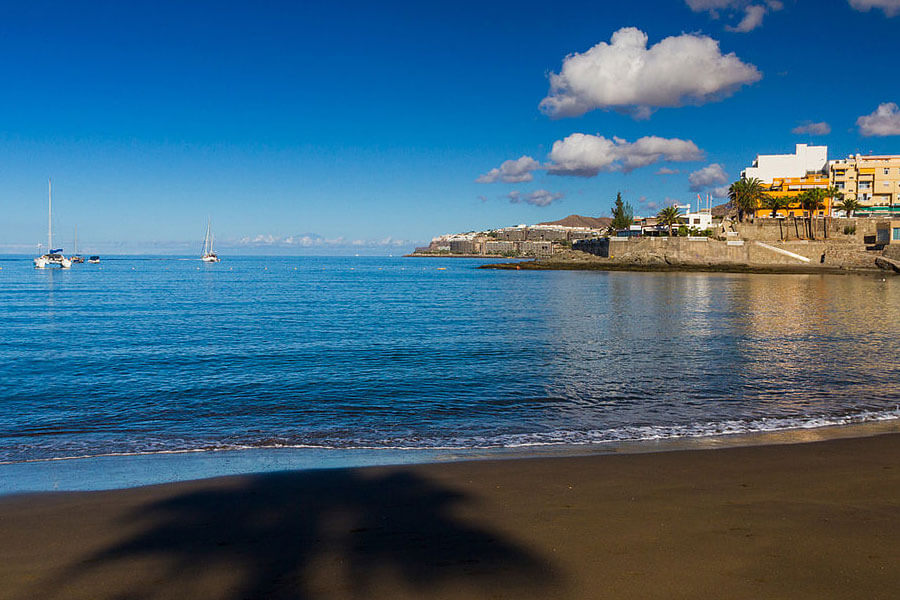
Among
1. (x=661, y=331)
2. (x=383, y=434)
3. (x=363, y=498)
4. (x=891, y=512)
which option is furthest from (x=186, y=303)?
(x=891, y=512)

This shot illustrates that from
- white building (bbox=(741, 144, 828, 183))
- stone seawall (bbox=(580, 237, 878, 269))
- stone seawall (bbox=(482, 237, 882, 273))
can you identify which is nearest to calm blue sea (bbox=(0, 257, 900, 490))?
stone seawall (bbox=(482, 237, 882, 273))

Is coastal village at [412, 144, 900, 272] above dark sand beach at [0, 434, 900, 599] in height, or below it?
above

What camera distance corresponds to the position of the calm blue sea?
10.3 metres

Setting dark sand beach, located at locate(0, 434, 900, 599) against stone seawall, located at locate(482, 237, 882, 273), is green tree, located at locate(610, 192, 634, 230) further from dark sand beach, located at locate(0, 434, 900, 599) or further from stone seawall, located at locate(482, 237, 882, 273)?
dark sand beach, located at locate(0, 434, 900, 599)

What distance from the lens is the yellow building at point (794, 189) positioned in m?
102

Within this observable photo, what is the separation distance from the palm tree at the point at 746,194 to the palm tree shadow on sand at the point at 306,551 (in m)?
106

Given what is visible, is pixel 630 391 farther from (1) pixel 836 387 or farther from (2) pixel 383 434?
(2) pixel 383 434

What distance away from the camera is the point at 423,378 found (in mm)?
15070

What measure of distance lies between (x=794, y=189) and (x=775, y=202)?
10.00 metres

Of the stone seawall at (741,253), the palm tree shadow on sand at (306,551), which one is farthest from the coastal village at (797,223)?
the palm tree shadow on sand at (306,551)

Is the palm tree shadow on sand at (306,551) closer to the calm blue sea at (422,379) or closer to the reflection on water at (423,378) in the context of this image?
the calm blue sea at (422,379)

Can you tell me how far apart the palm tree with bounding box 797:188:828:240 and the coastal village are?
16 centimetres

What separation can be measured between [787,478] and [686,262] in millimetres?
93833

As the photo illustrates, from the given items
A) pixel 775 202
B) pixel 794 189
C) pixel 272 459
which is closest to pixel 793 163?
pixel 794 189
